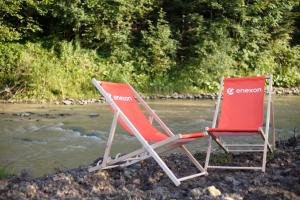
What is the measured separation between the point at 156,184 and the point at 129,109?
87cm

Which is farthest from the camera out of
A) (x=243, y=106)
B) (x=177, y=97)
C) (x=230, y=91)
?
(x=177, y=97)

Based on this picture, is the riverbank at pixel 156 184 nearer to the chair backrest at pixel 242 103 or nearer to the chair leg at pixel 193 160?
the chair leg at pixel 193 160

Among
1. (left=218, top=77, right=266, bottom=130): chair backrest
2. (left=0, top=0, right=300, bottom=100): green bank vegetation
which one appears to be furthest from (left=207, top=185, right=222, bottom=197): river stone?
(left=0, top=0, right=300, bottom=100): green bank vegetation

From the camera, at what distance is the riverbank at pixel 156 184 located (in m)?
3.22

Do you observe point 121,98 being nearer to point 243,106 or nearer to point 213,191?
point 243,106

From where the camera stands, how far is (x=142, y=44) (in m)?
16.1

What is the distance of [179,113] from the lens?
33.1ft

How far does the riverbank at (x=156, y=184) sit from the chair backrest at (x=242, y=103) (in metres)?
0.40

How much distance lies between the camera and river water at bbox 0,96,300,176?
18.7 ft

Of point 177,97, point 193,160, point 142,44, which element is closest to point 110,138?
point 193,160

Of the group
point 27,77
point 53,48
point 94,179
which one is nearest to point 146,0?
point 53,48

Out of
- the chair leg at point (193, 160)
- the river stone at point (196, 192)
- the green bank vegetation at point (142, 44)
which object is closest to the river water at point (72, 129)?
the chair leg at point (193, 160)

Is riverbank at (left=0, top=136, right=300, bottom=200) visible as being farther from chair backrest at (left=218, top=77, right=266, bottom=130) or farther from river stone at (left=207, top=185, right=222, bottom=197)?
chair backrest at (left=218, top=77, right=266, bottom=130)

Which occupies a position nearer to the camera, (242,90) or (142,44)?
(242,90)
